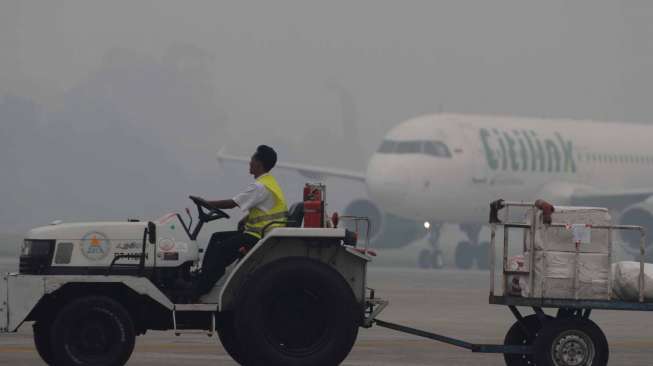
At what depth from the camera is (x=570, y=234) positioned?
1260cm

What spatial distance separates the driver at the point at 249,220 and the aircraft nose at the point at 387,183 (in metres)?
34.2

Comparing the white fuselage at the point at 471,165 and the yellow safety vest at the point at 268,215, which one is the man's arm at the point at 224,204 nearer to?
the yellow safety vest at the point at 268,215

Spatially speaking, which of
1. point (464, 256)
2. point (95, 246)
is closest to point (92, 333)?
point (95, 246)

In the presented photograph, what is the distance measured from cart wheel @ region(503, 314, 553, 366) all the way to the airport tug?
5.45 feet

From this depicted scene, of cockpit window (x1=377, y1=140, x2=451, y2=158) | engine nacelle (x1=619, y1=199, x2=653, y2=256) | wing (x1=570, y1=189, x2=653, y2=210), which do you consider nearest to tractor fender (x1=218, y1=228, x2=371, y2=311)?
cockpit window (x1=377, y1=140, x2=451, y2=158)

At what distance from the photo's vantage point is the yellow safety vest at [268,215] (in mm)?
12578

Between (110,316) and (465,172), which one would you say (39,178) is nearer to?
(465,172)

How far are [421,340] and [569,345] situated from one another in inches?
210

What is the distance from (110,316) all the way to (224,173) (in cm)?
7225

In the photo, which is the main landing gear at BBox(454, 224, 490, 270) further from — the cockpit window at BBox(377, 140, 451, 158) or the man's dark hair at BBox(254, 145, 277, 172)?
the man's dark hair at BBox(254, 145, 277, 172)

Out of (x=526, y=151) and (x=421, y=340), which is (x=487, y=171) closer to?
(x=526, y=151)

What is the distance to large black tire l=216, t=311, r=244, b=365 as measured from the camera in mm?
12435

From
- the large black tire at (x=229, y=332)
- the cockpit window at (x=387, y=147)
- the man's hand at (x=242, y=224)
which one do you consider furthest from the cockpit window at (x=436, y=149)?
the man's hand at (x=242, y=224)

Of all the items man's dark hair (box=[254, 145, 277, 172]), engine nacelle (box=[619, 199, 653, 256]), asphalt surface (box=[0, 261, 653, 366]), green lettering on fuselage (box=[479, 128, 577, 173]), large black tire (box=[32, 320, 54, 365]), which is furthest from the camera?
green lettering on fuselage (box=[479, 128, 577, 173])
